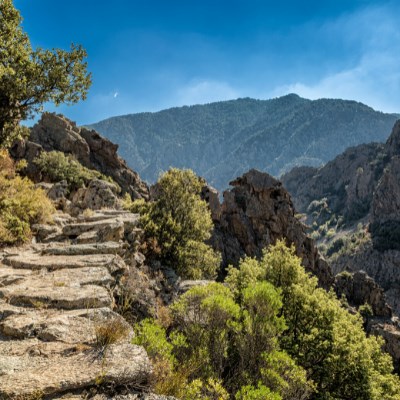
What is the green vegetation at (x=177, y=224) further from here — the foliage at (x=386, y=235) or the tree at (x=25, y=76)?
the foliage at (x=386, y=235)

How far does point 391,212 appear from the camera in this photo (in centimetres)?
15988

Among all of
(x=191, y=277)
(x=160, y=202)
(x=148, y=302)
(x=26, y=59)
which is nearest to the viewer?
(x=148, y=302)

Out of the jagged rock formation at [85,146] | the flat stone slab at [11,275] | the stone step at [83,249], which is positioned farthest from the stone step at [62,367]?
the jagged rock formation at [85,146]

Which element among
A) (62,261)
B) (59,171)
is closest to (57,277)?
(62,261)

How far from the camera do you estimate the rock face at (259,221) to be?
54125mm

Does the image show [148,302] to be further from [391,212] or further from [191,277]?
[391,212]

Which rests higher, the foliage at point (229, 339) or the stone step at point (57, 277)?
the stone step at point (57, 277)

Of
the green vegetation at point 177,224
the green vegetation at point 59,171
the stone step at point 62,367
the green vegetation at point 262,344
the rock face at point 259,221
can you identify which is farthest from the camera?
the rock face at point 259,221

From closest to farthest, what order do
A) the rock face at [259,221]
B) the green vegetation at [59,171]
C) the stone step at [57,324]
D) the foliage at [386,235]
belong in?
the stone step at [57,324], the green vegetation at [59,171], the rock face at [259,221], the foliage at [386,235]

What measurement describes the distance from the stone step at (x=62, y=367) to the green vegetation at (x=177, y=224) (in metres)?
11.4

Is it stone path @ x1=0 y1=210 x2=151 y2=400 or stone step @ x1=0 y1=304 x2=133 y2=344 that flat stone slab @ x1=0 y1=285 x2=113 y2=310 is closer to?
stone path @ x1=0 y1=210 x2=151 y2=400

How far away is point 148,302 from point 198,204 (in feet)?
38.5

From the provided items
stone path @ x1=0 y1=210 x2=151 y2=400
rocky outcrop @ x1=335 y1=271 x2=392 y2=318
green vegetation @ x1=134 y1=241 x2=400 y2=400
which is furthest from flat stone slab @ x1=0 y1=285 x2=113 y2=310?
rocky outcrop @ x1=335 y1=271 x2=392 y2=318

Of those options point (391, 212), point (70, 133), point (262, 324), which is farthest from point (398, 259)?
point (262, 324)
